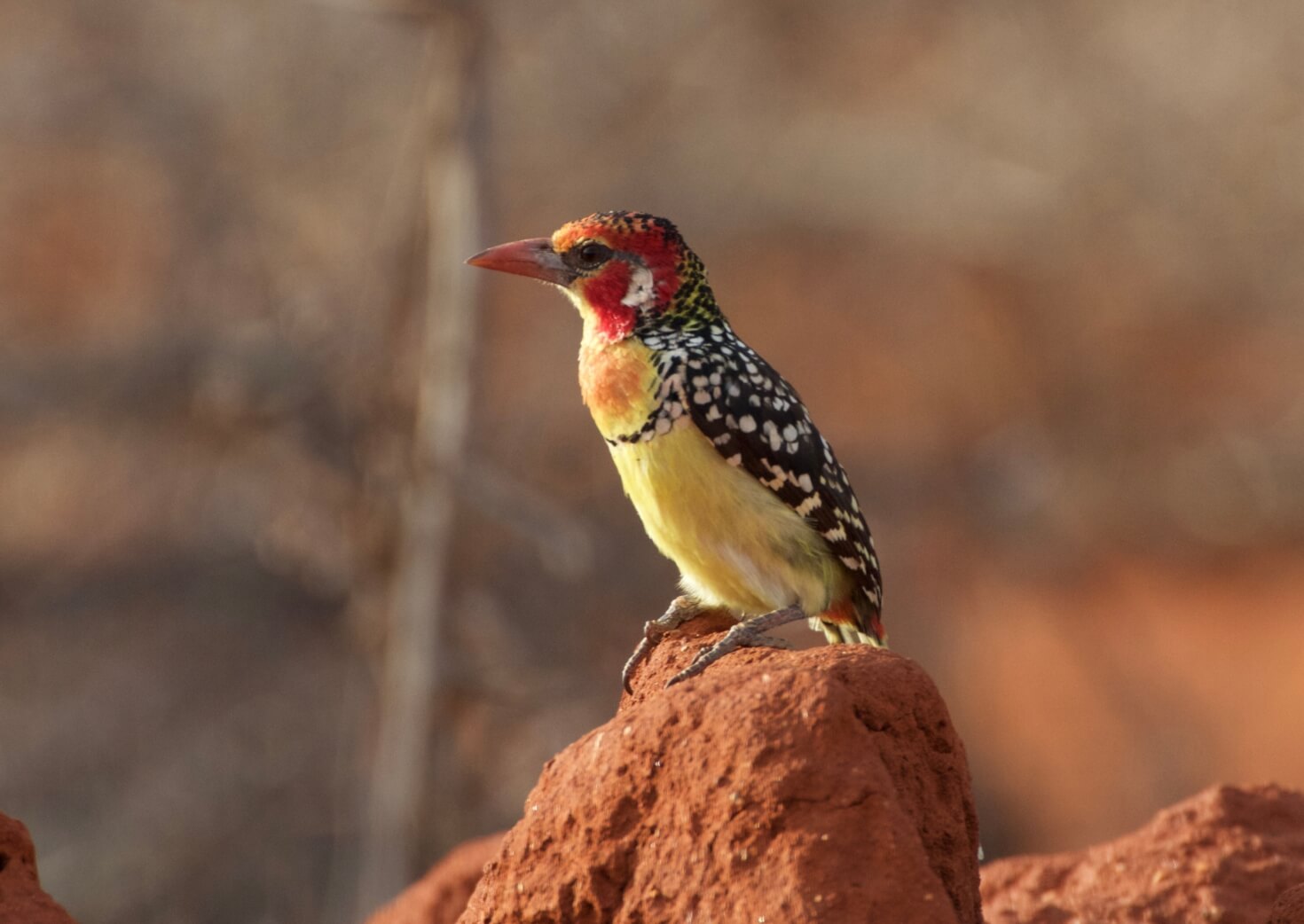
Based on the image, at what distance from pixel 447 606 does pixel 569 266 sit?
600cm

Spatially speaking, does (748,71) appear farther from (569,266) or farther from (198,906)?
(569,266)

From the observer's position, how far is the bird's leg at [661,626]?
3.96m

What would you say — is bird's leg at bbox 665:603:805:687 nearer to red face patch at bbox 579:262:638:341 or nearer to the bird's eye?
red face patch at bbox 579:262:638:341

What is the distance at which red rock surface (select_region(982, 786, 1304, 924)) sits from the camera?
3.61 m

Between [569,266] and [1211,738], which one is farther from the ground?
[569,266]

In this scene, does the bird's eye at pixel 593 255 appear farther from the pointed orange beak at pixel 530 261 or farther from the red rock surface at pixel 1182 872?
the red rock surface at pixel 1182 872

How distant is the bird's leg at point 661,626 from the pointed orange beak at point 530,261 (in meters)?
0.86

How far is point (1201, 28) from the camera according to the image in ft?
52.4

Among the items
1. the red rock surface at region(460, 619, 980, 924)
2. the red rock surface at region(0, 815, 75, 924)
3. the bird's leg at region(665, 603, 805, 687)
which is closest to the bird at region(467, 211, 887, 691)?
the bird's leg at region(665, 603, 805, 687)

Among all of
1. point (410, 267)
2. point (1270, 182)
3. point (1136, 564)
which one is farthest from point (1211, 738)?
point (410, 267)

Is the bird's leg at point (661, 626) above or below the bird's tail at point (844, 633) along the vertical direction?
above

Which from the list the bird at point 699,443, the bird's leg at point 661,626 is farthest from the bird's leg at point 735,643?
the bird's leg at point 661,626

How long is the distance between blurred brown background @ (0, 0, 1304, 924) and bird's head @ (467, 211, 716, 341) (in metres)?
4.68

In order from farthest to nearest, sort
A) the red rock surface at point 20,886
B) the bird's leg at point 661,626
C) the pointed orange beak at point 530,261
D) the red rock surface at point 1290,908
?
the pointed orange beak at point 530,261, the bird's leg at point 661,626, the red rock surface at point 1290,908, the red rock surface at point 20,886
